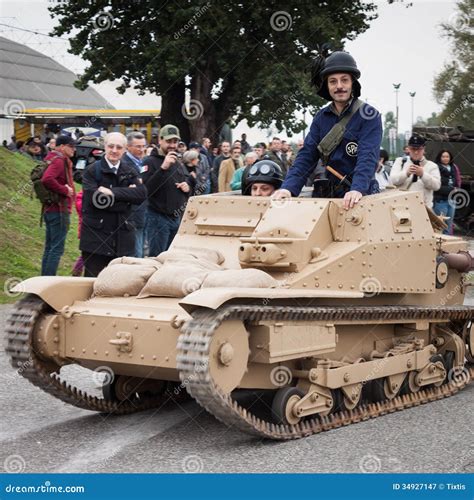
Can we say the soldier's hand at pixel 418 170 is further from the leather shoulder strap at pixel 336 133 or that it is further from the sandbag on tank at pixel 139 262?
the sandbag on tank at pixel 139 262

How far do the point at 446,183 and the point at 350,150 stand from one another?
8.93m

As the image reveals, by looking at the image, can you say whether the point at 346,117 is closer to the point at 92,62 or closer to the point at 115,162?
the point at 115,162

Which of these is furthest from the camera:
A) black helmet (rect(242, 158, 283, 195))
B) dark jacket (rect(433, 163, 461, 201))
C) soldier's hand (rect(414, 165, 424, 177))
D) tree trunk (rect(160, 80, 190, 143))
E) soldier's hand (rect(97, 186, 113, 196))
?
tree trunk (rect(160, 80, 190, 143))

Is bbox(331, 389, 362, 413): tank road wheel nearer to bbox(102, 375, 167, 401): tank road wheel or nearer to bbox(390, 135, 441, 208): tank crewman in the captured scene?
bbox(102, 375, 167, 401): tank road wheel

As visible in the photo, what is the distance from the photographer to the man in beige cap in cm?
1345

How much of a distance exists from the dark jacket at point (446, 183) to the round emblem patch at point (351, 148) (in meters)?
8.49

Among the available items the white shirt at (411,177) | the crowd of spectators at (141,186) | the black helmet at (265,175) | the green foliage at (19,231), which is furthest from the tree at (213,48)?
the black helmet at (265,175)

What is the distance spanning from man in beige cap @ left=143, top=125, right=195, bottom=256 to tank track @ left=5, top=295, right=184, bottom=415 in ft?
16.8

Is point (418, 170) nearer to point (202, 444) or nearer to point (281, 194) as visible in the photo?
point (281, 194)

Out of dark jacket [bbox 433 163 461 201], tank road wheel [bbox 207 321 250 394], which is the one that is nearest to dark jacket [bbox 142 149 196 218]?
dark jacket [bbox 433 163 461 201]

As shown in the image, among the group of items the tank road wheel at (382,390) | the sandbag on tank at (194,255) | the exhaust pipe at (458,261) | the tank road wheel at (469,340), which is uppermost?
the sandbag on tank at (194,255)

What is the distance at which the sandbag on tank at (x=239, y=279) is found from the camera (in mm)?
7707

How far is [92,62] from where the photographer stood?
31297 millimetres

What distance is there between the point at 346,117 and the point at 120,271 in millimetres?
2447
